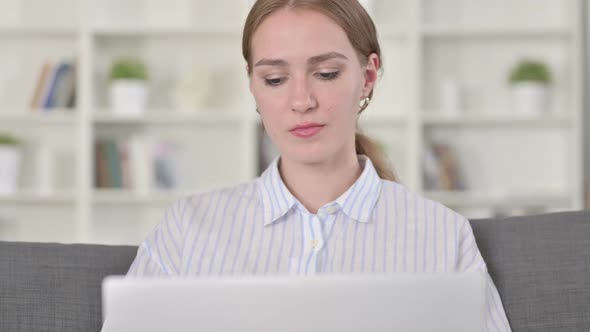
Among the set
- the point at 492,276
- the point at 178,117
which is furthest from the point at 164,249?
the point at 178,117

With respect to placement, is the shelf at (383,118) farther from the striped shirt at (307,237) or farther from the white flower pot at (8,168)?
the striped shirt at (307,237)

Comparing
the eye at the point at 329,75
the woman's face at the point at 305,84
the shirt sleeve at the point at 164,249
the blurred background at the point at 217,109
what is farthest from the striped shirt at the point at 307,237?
the blurred background at the point at 217,109

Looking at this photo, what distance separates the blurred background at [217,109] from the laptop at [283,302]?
330 centimetres

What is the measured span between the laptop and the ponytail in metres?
0.97

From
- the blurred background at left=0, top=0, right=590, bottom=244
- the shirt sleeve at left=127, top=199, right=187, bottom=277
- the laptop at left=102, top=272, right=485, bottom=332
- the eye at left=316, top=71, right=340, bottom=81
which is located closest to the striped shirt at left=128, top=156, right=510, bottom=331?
the shirt sleeve at left=127, top=199, right=187, bottom=277

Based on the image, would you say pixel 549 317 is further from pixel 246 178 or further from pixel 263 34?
pixel 246 178

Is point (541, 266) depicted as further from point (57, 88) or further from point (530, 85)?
point (57, 88)

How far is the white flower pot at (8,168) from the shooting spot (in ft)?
14.0

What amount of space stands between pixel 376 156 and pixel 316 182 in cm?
Result: 23

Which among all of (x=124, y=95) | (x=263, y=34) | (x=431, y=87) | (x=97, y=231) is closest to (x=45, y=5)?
(x=124, y=95)

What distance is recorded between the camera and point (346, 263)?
1621 mm

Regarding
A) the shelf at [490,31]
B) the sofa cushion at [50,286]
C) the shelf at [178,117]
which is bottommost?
A: the sofa cushion at [50,286]

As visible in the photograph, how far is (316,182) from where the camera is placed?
5.67 ft

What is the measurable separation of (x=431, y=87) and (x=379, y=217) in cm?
284
